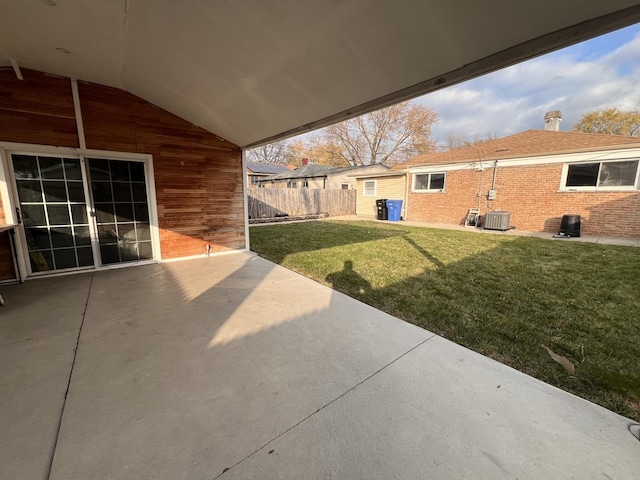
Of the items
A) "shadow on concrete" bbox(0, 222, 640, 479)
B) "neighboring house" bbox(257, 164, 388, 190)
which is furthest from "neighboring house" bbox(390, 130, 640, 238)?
"neighboring house" bbox(257, 164, 388, 190)

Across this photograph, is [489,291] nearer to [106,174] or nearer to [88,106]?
[106,174]

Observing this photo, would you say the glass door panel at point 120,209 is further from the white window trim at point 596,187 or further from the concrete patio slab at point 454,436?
the white window trim at point 596,187

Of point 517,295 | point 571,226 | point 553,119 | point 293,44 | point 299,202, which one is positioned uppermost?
point 553,119

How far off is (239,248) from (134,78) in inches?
141

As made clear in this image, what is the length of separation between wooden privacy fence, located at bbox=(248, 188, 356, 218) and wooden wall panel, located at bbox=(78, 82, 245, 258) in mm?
6393

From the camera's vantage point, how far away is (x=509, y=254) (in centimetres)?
564

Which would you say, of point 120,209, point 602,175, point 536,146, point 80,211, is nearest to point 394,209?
point 536,146

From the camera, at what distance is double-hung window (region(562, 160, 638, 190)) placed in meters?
7.37

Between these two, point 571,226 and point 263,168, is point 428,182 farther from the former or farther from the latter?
point 263,168

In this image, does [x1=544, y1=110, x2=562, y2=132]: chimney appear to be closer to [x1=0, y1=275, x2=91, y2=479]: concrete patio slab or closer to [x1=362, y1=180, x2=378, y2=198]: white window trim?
[x1=362, y1=180, x2=378, y2=198]: white window trim

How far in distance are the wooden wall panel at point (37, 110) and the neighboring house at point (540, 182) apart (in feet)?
36.8

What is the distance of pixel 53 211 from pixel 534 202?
12.3 m

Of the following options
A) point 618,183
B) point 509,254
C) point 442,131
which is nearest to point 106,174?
point 509,254

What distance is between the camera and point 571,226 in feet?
25.6
